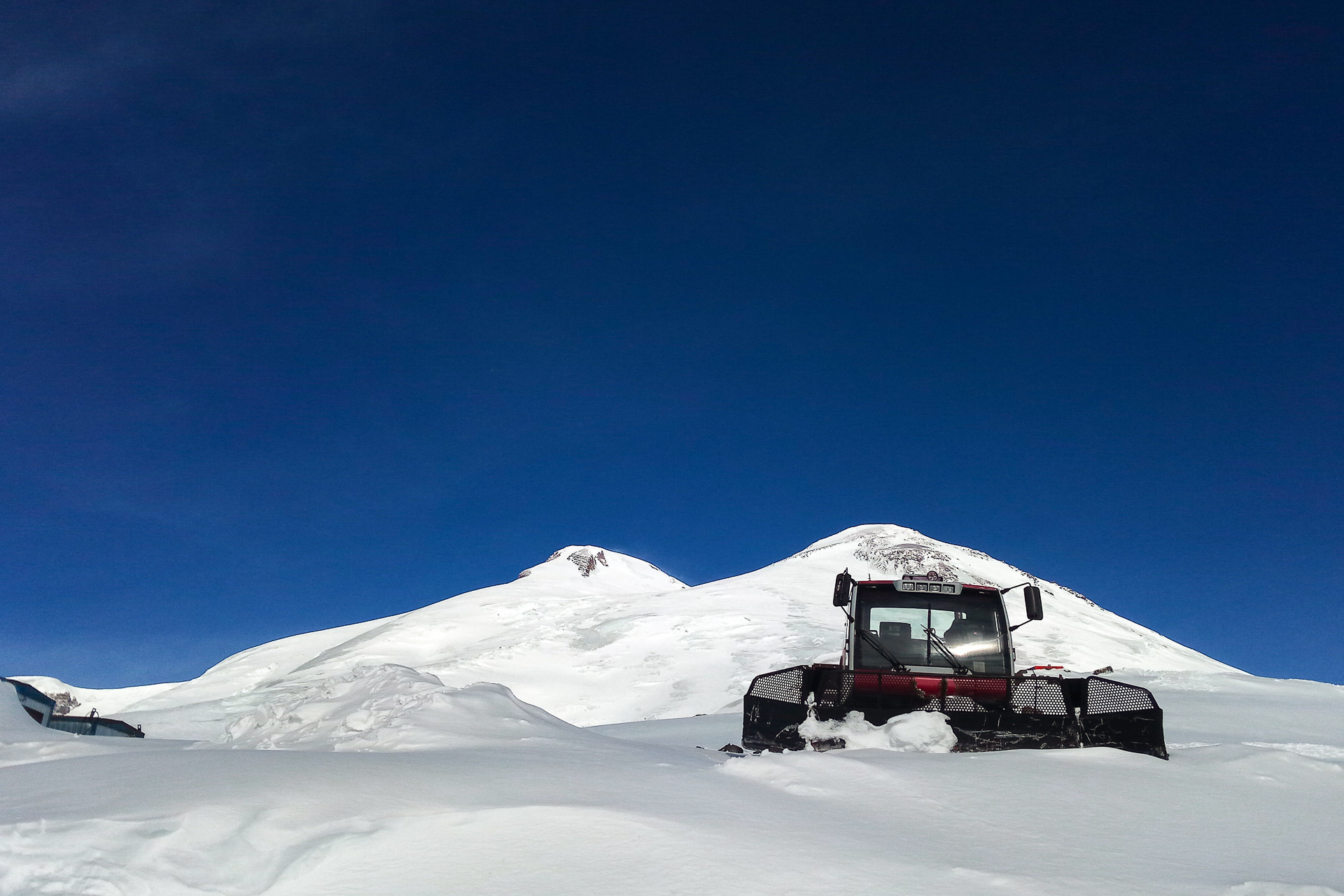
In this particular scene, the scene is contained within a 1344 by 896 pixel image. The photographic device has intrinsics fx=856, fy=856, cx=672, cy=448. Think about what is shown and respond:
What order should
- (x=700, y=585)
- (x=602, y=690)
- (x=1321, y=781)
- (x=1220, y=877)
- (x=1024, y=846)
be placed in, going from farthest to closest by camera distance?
1. (x=700, y=585)
2. (x=602, y=690)
3. (x=1321, y=781)
4. (x=1024, y=846)
5. (x=1220, y=877)

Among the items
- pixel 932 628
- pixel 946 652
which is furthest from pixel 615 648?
pixel 946 652

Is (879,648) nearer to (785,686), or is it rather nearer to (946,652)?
(946,652)

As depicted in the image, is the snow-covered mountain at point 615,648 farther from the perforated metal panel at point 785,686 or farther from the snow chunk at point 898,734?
the snow chunk at point 898,734

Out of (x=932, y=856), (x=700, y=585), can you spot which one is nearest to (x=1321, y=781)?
(x=932, y=856)

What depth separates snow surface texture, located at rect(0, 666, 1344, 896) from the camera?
364 centimetres

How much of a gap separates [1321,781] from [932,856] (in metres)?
4.63

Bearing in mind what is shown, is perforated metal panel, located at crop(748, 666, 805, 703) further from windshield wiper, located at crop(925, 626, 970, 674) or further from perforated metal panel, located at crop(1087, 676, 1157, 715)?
perforated metal panel, located at crop(1087, 676, 1157, 715)

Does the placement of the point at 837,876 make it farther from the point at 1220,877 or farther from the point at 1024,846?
the point at 1220,877

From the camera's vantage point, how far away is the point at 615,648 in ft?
128

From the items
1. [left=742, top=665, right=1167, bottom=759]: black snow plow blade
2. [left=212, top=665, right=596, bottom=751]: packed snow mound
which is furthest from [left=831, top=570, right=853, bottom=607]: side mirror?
[left=212, top=665, right=596, bottom=751]: packed snow mound

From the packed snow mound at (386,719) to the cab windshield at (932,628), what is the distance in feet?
11.1

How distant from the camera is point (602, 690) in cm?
3344

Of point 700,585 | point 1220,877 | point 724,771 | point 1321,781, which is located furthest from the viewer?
point 700,585

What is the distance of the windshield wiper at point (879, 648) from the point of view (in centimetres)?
910
